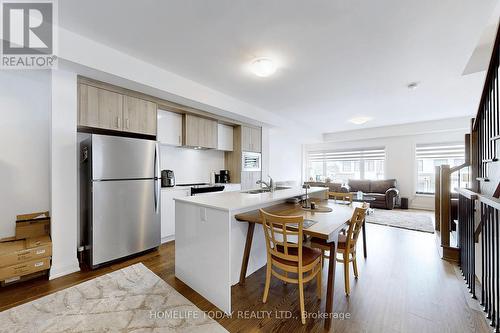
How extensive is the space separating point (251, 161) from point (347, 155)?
474 centimetres

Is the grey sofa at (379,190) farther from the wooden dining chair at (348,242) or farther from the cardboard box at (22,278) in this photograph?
the cardboard box at (22,278)

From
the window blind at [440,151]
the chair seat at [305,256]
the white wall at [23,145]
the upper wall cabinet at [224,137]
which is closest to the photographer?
the chair seat at [305,256]

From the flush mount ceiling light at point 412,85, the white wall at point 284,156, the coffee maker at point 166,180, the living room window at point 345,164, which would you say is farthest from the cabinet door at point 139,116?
the living room window at point 345,164

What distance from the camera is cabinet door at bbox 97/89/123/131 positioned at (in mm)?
2689

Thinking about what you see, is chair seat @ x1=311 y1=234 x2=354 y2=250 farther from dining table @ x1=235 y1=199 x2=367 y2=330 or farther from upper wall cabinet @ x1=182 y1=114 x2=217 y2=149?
upper wall cabinet @ x1=182 y1=114 x2=217 y2=149

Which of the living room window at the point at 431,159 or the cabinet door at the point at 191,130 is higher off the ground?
the cabinet door at the point at 191,130

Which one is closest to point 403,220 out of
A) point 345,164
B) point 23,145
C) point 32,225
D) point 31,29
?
point 345,164

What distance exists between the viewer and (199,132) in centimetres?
401

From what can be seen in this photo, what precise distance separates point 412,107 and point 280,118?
296 cm

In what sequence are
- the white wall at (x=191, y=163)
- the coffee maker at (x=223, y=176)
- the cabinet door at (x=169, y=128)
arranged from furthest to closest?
the coffee maker at (x=223, y=176) < the white wall at (x=191, y=163) < the cabinet door at (x=169, y=128)

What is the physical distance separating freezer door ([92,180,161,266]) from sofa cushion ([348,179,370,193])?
248 inches

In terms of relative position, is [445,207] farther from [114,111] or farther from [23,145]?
[23,145]

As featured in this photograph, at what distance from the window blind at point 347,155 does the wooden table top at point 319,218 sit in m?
5.96

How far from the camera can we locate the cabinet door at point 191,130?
3811 millimetres
